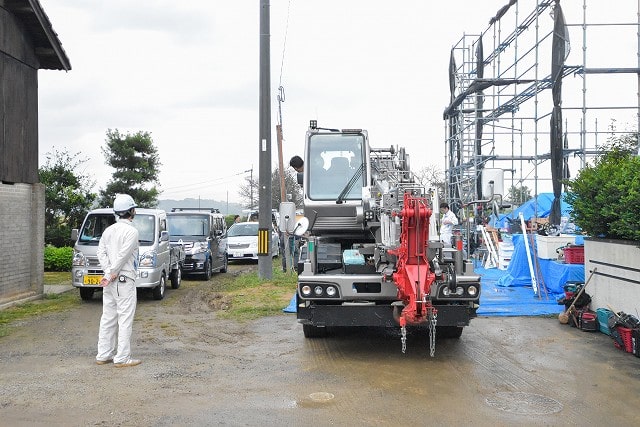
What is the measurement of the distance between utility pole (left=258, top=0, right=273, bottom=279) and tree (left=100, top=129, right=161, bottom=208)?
15874mm

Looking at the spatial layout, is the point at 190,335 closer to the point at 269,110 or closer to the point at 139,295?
the point at 139,295

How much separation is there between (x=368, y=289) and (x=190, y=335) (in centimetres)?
321

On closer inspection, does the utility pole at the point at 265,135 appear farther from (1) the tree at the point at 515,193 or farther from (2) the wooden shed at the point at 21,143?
(1) the tree at the point at 515,193

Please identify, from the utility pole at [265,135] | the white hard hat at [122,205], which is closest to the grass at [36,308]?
the white hard hat at [122,205]

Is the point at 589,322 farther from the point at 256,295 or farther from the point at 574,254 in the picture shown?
the point at 256,295

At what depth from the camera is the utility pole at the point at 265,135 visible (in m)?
14.7

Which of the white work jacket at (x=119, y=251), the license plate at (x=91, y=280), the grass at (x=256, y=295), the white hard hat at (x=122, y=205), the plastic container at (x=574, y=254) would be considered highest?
the white hard hat at (x=122, y=205)

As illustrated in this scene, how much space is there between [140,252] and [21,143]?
133 inches

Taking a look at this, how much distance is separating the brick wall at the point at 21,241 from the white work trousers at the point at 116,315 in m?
5.65

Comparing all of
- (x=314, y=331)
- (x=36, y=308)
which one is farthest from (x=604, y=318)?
(x=36, y=308)

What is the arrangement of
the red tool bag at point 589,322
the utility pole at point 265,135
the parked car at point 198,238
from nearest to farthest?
the red tool bag at point 589,322 < the utility pole at point 265,135 < the parked car at point 198,238

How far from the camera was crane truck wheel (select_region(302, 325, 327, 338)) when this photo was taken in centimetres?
831

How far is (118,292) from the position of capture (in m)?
7.09

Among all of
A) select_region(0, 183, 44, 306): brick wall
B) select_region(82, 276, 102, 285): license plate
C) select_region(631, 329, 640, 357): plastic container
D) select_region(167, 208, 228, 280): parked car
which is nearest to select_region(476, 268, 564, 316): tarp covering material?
select_region(631, 329, 640, 357): plastic container
